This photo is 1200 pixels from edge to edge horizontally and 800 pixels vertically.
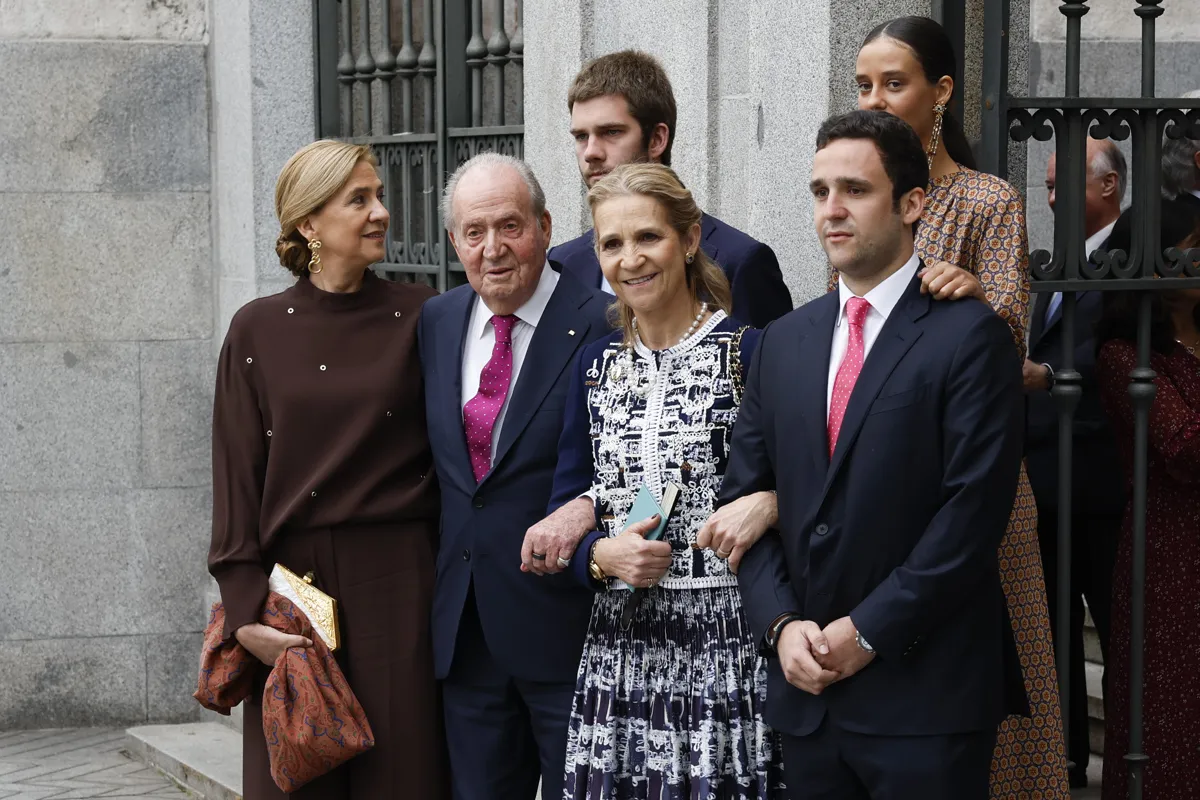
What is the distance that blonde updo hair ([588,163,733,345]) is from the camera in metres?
3.81

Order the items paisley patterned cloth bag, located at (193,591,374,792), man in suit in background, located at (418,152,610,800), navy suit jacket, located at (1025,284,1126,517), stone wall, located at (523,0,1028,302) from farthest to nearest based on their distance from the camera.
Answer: navy suit jacket, located at (1025,284,1126,517)
stone wall, located at (523,0,1028,302)
paisley patterned cloth bag, located at (193,591,374,792)
man in suit in background, located at (418,152,610,800)

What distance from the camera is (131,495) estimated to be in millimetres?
7828

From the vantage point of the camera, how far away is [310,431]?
14.4ft

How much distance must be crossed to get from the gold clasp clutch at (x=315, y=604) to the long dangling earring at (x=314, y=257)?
2.50 feet

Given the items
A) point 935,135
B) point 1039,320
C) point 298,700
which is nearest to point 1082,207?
point 935,135

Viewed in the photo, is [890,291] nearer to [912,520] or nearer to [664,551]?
[912,520]

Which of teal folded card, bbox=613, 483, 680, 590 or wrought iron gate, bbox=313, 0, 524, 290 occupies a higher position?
wrought iron gate, bbox=313, 0, 524, 290

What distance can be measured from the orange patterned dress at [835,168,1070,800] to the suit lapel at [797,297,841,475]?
412mm

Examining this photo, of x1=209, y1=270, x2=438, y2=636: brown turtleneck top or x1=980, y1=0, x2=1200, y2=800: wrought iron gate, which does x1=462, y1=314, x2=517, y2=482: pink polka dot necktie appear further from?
x1=980, y1=0, x2=1200, y2=800: wrought iron gate

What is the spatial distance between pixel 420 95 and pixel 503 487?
10.9 ft

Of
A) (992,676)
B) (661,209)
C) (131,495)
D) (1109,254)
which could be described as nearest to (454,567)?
(661,209)

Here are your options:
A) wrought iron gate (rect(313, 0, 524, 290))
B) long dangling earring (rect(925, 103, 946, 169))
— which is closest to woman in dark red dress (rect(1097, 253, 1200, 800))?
long dangling earring (rect(925, 103, 946, 169))

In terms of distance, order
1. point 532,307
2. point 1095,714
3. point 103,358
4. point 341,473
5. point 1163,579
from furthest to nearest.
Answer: point 103,358 < point 1095,714 < point 1163,579 < point 341,473 < point 532,307

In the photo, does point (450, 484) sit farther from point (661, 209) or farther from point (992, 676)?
point (992, 676)
